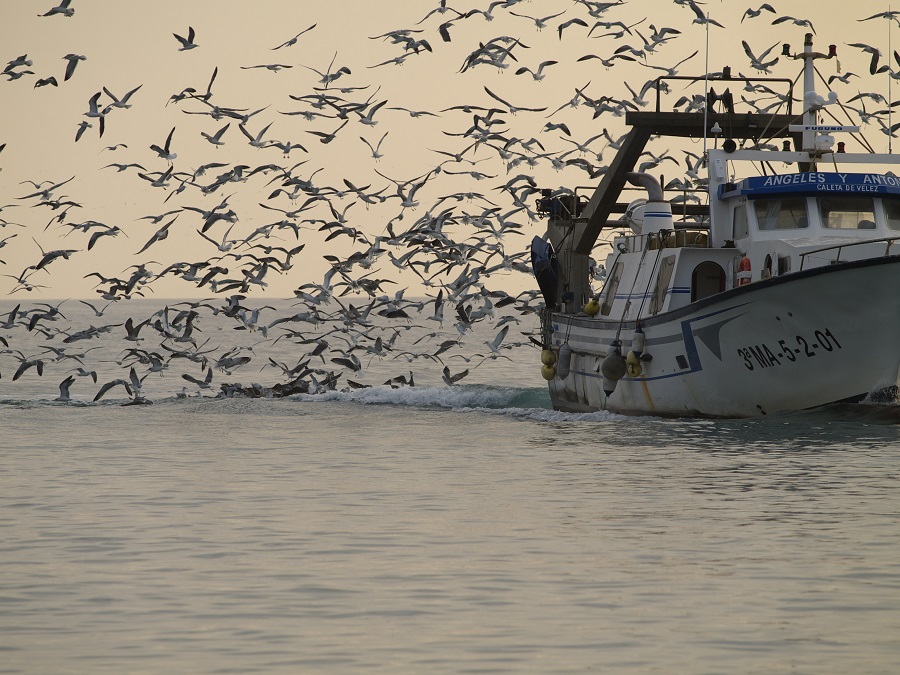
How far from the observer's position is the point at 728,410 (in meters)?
25.3

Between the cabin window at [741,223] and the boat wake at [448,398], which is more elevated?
the cabin window at [741,223]

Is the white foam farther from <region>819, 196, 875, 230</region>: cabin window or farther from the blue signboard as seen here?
<region>819, 196, 875, 230</region>: cabin window

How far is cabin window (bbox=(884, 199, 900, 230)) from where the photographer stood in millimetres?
25516

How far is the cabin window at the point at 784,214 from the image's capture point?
83.1 feet

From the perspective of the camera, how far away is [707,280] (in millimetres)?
26750

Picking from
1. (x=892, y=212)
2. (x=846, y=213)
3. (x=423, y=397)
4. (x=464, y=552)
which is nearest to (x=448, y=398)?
(x=423, y=397)

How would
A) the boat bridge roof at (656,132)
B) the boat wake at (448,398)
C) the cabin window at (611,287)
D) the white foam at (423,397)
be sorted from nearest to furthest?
the boat bridge roof at (656,132)
the cabin window at (611,287)
the boat wake at (448,398)
the white foam at (423,397)

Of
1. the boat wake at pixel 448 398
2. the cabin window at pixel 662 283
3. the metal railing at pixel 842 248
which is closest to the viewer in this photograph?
the metal railing at pixel 842 248

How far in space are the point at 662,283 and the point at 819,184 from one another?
11.6ft

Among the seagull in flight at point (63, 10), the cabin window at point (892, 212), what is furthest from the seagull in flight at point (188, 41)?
the cabin window at point (892, 212)

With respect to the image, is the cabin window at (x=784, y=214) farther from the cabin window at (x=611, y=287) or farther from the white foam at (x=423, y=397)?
the white foam at (x=423, y=397)

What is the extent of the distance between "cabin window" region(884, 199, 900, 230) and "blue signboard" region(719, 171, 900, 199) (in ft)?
1.33

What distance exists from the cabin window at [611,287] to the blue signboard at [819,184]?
5.42 m

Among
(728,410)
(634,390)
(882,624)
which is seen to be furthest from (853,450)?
(882,624)
